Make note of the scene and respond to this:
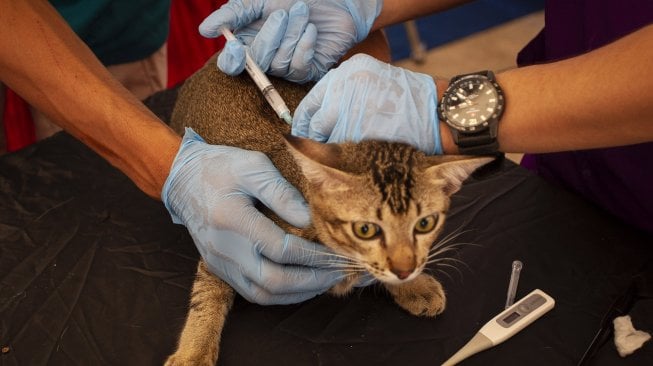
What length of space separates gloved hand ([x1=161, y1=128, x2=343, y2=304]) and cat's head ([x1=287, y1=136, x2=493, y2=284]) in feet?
0.29

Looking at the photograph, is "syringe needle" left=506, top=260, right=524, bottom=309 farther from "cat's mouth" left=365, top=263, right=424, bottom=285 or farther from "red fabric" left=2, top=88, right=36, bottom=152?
"red fabric" left=2, top=88, right=36, bottom=152

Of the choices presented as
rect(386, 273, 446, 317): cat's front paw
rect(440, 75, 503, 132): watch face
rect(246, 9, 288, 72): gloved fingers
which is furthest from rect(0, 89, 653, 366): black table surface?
rect(246, 9, 288, 72): gloved fingers

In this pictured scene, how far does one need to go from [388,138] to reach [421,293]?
1.16 feet

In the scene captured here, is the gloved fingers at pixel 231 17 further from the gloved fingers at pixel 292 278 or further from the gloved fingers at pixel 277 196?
the gloved fingers at pixel 292 278

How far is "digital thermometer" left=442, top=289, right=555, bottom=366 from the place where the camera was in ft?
3.70

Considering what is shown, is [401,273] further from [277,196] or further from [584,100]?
[584,100]

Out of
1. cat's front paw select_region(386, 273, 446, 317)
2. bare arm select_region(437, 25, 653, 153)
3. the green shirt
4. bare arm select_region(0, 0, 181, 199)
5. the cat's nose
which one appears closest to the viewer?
bare arm select_region(437, 25, 653, 153)

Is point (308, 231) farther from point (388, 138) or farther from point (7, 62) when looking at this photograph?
point (7, 62)

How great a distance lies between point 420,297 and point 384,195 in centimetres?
28

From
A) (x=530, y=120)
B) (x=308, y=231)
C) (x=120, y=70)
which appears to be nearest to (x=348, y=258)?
(x=308, y=231)

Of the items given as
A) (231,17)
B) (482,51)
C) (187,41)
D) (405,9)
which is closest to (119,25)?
(187,41)

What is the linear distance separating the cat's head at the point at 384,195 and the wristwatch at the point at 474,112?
8cm

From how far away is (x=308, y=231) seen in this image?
125cm

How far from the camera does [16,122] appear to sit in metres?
2.09
